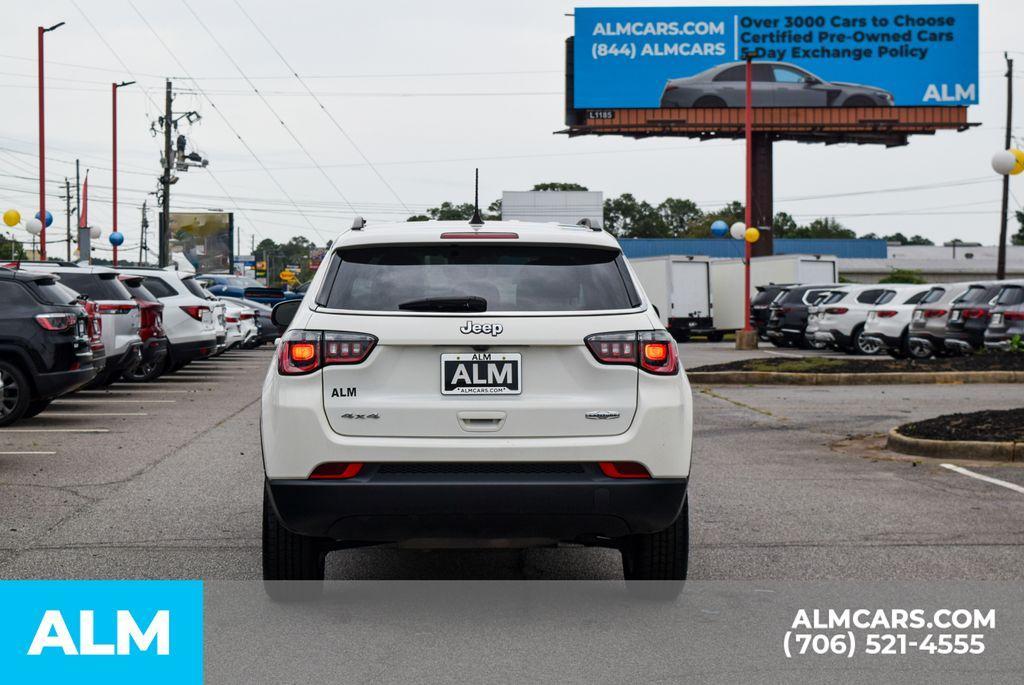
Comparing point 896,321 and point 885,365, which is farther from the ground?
point 896,321

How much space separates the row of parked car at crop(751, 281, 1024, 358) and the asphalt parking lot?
7.71 meters

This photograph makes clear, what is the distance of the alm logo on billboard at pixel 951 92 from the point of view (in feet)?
197

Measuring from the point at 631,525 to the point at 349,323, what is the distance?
1444 mm

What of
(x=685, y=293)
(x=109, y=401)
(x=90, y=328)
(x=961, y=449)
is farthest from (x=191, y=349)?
(x=685, y=293)

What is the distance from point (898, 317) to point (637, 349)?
902 inches

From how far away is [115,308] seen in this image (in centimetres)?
1759

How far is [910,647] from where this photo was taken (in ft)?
18.3

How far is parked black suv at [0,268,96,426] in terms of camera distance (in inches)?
538

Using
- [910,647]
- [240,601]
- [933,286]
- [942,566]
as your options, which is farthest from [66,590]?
[933,286]

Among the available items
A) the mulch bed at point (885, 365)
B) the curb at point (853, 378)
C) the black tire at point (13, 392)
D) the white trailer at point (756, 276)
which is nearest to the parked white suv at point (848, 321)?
the mulch bed at point (885, 365)

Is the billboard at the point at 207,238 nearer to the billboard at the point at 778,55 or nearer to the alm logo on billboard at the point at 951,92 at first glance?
the billboard at the point at 778,55

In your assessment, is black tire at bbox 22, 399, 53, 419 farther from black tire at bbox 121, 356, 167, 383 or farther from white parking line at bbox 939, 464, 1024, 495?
white parking line at bbox 939, 464, 1024, 495

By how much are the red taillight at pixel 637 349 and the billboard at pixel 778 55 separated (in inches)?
2109

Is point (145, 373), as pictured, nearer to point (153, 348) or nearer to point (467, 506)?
point (153, 348)
